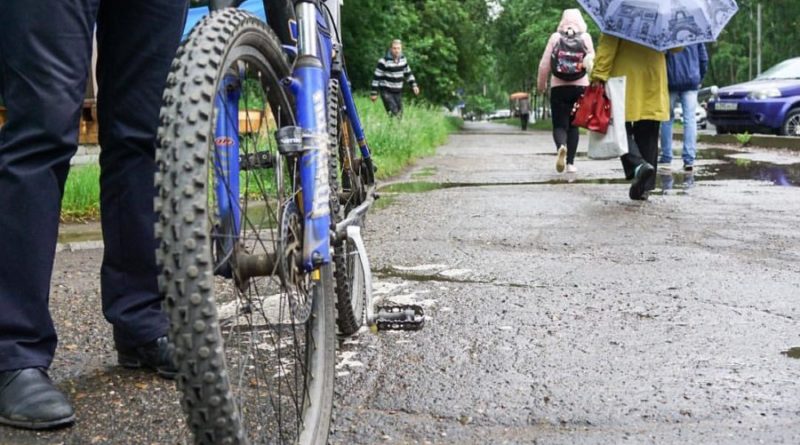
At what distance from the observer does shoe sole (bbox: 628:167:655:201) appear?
7625mm

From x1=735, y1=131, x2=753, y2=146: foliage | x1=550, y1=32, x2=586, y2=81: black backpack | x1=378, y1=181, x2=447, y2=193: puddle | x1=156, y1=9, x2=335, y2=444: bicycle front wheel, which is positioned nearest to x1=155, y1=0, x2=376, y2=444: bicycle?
x1=156, y1=9, x2=335, y2=444: bicycle front wheel

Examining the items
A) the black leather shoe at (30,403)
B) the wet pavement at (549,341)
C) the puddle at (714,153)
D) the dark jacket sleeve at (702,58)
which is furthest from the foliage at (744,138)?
the black leather shoe at (30,403)

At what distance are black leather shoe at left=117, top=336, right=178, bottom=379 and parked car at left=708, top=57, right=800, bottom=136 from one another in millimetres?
16352

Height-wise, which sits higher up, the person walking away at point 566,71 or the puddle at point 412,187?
the person walking away at point 566,71

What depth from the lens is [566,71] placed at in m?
10.6

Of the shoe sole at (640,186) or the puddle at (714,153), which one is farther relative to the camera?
the puddle at (714,153)

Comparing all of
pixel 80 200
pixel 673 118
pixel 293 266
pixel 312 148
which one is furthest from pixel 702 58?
pixel 293 266

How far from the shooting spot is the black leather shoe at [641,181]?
7.61 m

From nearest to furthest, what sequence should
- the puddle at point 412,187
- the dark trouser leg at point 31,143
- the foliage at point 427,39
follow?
the dark trouser leg at point 31,143, the puddle at point 412,187, the foliage at point 427,39

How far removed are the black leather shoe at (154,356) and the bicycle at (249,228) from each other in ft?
2.09

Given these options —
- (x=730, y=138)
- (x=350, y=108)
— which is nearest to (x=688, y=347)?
(x=350, y=108)

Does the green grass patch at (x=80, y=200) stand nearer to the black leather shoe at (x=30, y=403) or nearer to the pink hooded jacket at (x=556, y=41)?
the black leather shoe at (x=30, y=403)

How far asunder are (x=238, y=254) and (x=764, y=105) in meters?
17.1

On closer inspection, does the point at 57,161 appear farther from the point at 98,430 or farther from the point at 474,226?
the point at 474,226
